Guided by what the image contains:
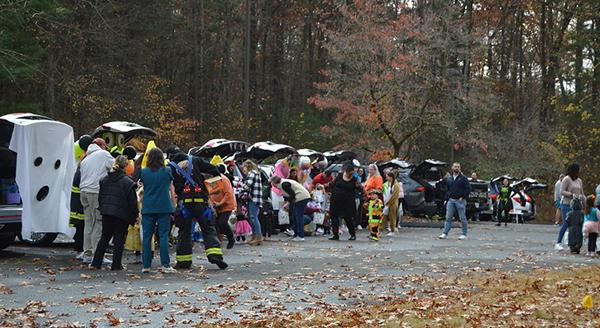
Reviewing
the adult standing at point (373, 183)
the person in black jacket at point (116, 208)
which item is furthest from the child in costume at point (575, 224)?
the person in black jacket at point (116, 208)

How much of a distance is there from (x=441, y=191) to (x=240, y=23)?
21136mm

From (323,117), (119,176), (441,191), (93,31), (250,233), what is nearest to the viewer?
(119,176)

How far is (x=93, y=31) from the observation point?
33.2 m

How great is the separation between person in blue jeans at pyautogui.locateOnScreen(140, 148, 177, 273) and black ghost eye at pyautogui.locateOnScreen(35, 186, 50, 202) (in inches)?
82.2

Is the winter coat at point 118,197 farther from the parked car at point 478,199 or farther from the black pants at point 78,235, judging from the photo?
the parked car at point 478,199

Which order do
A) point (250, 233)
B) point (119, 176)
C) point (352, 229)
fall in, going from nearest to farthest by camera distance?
point (119, 176) → point (250, 233) → point (352, 229)

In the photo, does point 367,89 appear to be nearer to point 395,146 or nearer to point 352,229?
point 395,146

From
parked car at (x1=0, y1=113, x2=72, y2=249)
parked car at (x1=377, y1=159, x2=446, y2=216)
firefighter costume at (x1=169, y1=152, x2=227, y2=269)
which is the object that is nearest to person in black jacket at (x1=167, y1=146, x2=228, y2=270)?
firefighter costume at (x1=169, y1=152, x2=227, y2=269)

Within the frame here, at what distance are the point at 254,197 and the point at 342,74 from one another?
1860 centimetres

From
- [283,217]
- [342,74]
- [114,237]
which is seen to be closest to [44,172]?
[114,237]

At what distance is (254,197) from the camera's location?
733 inches

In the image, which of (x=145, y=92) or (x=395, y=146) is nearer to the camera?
(x=395, y=146)

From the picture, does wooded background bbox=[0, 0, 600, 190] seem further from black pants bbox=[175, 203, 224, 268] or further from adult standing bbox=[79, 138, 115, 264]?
black pants bbox=[175, 203, 224, 268]

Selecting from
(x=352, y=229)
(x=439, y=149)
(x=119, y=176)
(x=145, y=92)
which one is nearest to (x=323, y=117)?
(x=439, y=149)
